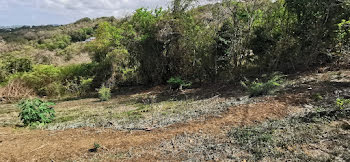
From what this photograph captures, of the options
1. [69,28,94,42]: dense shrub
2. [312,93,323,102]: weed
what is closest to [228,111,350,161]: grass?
[312,93,323,102]: weed

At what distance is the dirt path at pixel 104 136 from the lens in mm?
3523

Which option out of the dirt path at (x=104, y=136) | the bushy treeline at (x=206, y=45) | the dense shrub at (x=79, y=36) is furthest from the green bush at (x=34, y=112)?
the dense shrub at (x=79, y=36)

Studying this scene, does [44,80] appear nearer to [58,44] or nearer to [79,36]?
[58,44]

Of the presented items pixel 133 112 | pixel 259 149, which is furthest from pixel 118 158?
pixel 133 112

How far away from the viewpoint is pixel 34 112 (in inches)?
203

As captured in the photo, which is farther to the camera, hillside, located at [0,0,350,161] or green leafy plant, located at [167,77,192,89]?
green leafy plant, located at [167,77,192,89]

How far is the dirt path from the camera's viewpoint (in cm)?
352

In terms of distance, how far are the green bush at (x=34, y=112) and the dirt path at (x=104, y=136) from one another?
436 millimetres

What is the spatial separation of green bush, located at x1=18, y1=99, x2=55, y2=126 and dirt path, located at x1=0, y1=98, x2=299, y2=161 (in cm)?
44

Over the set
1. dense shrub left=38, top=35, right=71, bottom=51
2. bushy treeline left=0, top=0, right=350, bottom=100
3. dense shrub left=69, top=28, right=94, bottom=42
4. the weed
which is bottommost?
the weed

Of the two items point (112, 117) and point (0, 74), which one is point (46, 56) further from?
point (112, 117)

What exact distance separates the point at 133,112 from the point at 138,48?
4.08 metres

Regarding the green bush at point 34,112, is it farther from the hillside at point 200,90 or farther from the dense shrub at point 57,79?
the dense shrub at point 57,79

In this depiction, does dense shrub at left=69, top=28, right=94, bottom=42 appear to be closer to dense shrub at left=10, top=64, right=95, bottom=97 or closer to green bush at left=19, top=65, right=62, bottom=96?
dense shrub at left=10, top=64, right=95, bottom=97
